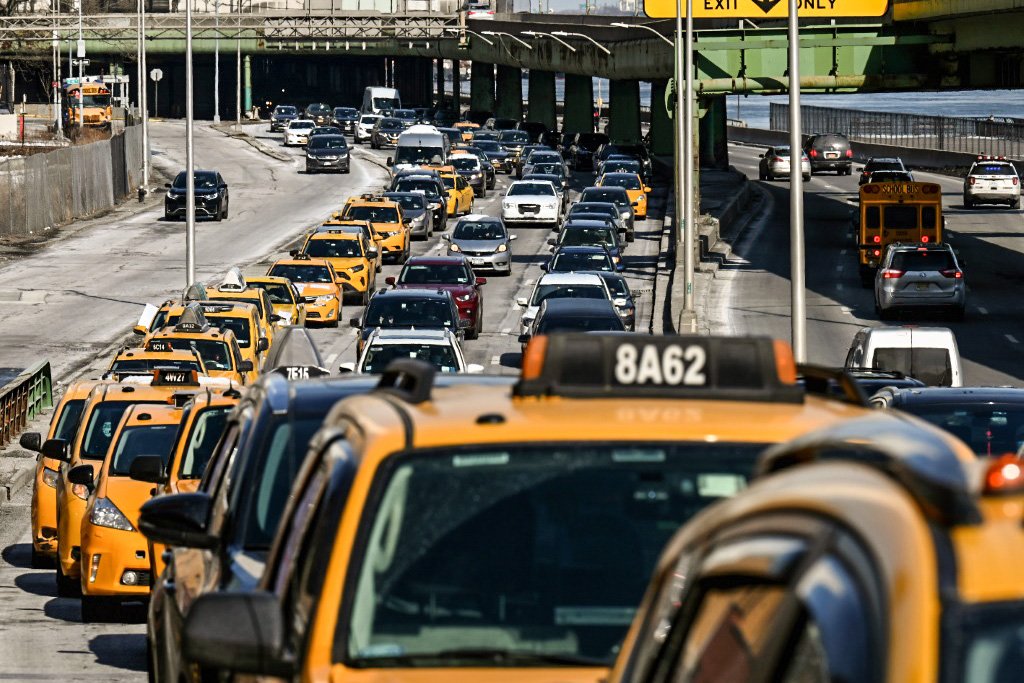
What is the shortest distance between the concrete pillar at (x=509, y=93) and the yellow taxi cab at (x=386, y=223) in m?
82.6

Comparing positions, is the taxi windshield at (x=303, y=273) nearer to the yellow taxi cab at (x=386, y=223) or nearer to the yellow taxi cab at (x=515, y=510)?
the yellow taxi cab at (x=386, y=223)

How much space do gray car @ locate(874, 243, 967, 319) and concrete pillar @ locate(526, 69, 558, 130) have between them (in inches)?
3362

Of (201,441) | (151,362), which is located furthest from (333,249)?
(201,441)

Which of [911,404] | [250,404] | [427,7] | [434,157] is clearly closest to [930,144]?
[434,157]

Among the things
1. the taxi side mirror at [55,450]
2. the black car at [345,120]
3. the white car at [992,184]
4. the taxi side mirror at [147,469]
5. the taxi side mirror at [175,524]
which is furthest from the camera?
the black car at [345,120]

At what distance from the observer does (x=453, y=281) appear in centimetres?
4228

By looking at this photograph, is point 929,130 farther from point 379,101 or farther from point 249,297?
point 249,297

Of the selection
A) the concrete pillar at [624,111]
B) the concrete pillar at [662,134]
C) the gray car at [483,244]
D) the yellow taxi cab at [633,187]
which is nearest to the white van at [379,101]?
the concrete pillar at [624,111]

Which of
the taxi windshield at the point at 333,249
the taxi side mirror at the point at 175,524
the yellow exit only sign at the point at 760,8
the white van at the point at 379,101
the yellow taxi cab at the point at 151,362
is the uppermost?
the yellow exit only sign at the point at 760,8

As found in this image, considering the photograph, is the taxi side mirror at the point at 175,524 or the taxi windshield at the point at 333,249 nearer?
the taxi side mirror at the point at 175,524

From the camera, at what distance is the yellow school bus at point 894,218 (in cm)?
5269

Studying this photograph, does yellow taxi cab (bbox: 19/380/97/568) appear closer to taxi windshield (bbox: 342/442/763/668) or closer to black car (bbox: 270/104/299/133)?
taxi windshield (bbox: 342/442/763/668)

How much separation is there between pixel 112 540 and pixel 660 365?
35.9ft

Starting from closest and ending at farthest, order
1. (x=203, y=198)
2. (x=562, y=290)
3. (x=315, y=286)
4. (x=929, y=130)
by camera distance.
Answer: (x=562, y=290) < (x=315, y=286) < (x=203, y=198) < (x=929, y=130)
